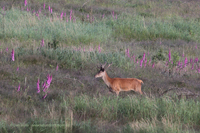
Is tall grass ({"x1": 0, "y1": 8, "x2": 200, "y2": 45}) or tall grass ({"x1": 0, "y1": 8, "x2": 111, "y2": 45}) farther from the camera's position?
tall grass ({"x1": 0, "y1": 8, "x2": 200, "y2": 45})

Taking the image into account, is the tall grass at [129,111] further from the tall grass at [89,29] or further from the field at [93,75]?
the tall grass at [89,29]

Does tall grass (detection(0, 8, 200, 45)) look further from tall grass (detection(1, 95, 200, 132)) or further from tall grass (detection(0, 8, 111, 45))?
tall grass (detection(1, 95, 200, 132))

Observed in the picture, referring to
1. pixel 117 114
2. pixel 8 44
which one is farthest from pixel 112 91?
pixel 8 44

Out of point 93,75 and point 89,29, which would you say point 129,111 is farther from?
point 89,29

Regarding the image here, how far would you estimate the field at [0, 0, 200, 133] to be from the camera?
5703mm

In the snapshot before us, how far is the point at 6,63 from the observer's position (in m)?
9.44

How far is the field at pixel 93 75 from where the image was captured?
570cm

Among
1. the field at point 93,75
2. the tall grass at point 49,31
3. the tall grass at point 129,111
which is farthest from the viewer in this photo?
the tall grass at point 49,31

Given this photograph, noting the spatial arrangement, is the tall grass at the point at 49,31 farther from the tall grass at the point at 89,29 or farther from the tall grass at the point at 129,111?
the tall grass at the point at 129,111

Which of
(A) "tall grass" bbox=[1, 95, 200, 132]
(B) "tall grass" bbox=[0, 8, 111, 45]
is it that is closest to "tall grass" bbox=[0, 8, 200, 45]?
(B) "tall grass" bbox=[0, 8, 111, 45]

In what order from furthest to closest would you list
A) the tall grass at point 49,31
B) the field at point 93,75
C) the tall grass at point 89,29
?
the tall grass at point 89,29 < the tall grass at point 49,31 < the field at point 93,75

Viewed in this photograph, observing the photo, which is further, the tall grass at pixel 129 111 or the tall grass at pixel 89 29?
the tall grass at pixel 89 29

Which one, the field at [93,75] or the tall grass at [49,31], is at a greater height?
the tall grass at [49,31]

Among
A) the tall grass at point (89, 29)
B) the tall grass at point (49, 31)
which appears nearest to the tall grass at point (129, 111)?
the tall grass at point (89, 29)
